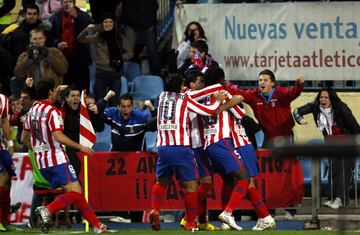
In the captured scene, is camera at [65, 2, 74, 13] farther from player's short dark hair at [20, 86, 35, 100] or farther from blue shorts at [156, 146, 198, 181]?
blue shorts at [156, 146, 198, 181]

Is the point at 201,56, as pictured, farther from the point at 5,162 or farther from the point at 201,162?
the point at 5,162

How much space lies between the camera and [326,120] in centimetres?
1582

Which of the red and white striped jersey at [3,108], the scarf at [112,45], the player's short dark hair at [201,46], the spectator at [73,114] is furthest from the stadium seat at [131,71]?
the red and white striped jersey at [3,108]

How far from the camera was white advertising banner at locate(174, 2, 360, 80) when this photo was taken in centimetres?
1762

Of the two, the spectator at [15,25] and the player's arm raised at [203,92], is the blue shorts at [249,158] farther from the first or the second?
the spectator at [15,25]

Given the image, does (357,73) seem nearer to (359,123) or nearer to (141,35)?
(359,123)

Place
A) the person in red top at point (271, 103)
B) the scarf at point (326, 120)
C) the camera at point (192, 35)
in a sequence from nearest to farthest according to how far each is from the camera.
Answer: the person in red top at point (271, 103) < the scarf at point (326, 120) < the camera at point (192, 35)

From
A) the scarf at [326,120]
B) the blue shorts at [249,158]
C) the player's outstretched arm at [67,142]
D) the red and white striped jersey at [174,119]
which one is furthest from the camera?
the scarf at [326,120]

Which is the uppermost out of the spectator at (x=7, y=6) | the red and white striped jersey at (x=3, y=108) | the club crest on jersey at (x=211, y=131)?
the spectator at (x=7, y=6)

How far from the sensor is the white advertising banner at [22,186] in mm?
16750

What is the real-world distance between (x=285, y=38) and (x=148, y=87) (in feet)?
8.83

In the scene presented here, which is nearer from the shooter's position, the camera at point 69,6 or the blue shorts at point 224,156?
the blue shorts at point 224,156

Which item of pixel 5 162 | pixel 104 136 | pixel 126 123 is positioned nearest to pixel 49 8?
pixel 104 136

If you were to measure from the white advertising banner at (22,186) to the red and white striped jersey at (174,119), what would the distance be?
363 centimetres
